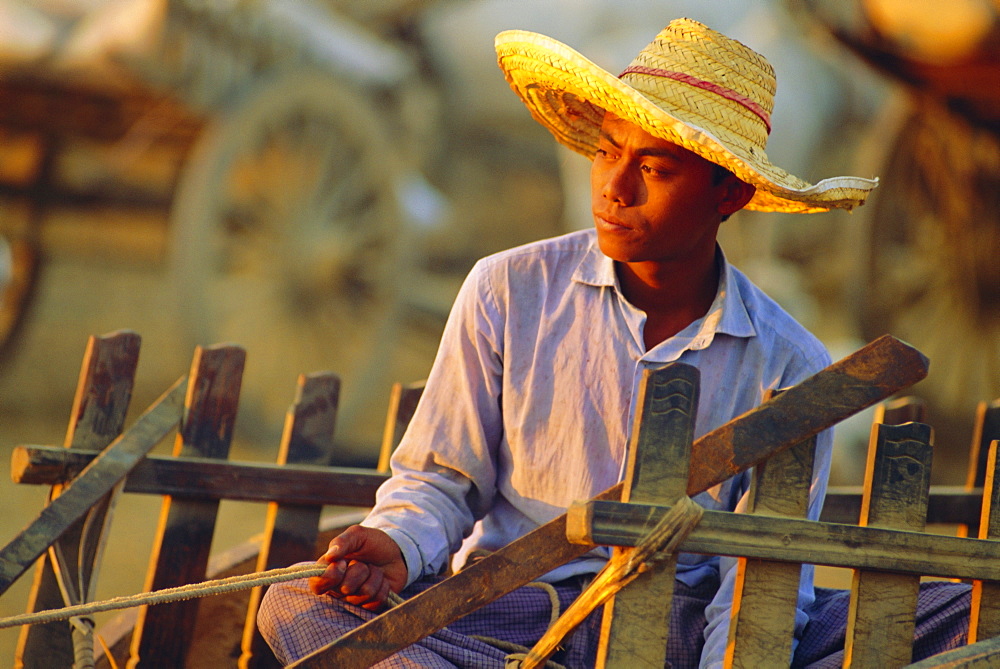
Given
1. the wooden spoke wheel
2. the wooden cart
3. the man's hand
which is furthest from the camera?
the wooden spoke wheel

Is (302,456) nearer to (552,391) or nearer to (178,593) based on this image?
(552,391)

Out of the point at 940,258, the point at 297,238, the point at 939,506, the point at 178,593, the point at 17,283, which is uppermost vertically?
the point at 940,258

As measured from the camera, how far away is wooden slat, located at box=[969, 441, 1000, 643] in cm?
140

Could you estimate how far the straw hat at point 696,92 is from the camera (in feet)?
5.06

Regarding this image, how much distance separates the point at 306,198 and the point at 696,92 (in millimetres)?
3169

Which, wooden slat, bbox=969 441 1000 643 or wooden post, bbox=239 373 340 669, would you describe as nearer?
wooden slat, bbox=969 441 1000 643

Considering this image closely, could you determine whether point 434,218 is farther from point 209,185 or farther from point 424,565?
point 424,565

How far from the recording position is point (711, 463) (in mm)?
1264

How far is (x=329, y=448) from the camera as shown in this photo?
2129 mm

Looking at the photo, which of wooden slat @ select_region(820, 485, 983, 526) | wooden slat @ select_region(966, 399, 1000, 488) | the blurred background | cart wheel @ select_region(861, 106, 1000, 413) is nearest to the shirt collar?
wooden slat @ select_region(820, 485, 983, 526)

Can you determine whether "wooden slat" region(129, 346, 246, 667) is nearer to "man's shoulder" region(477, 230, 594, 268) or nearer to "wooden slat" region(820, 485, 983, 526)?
"man's shoulder" region(477, 230, 594, 268)

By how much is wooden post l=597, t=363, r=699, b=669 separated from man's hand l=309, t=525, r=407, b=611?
38 centimetres

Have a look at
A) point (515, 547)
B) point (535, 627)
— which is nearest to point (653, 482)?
point (515, 547)

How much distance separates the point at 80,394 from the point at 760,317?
3.88 feet
